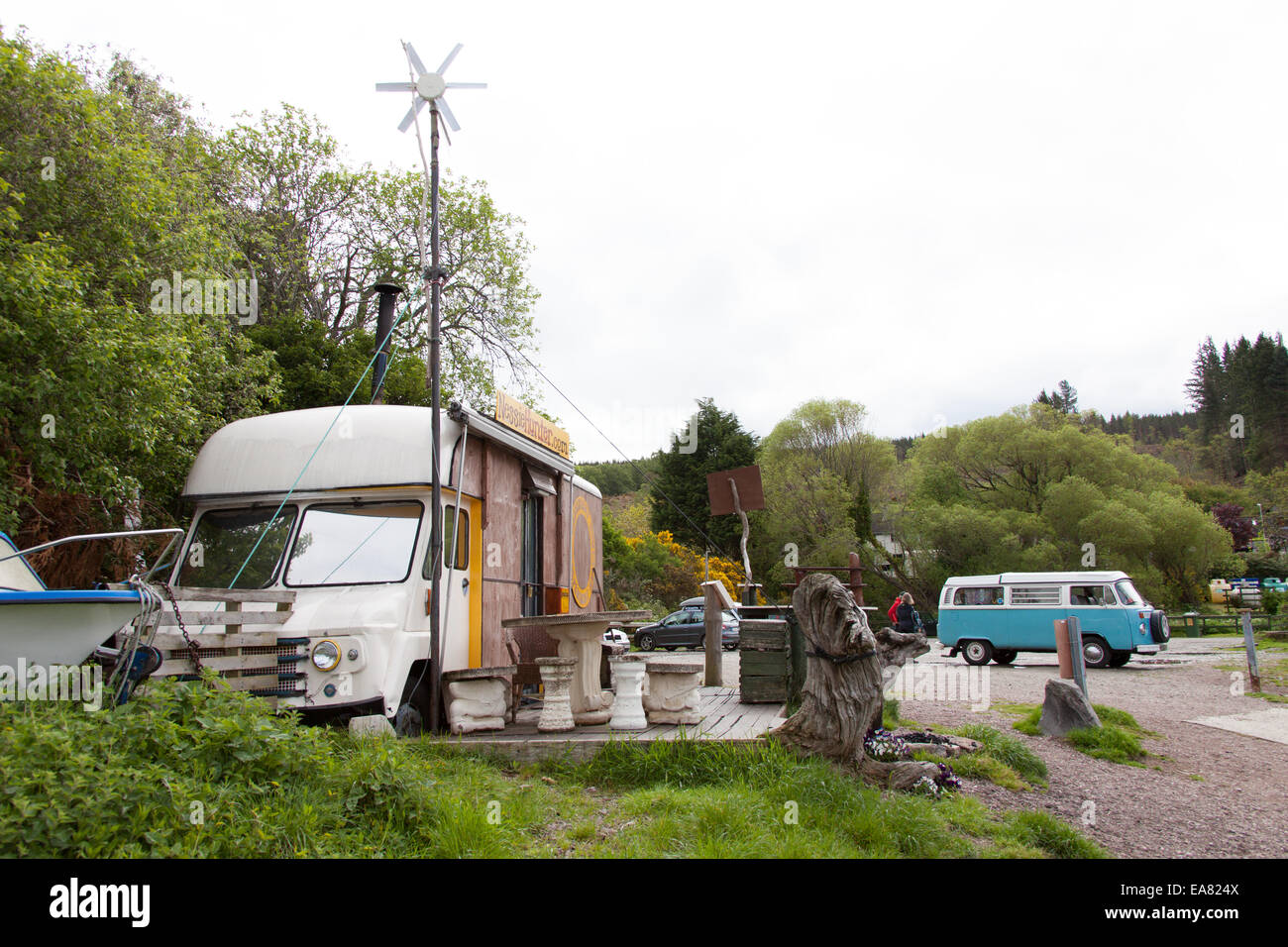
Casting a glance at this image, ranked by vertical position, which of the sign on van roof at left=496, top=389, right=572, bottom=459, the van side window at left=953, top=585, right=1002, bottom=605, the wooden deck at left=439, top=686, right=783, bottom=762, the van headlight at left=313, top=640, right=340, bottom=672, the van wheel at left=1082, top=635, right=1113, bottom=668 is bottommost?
the van wheel at left=1082, top=635, right=1113, bottom=668

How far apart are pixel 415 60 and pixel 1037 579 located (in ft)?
57.0

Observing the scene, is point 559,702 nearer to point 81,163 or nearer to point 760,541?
point 81,163

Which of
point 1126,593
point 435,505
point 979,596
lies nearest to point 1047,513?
point 979,596

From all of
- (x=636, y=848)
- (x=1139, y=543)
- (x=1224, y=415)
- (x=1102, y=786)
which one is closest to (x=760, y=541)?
(x=1139, y=543)

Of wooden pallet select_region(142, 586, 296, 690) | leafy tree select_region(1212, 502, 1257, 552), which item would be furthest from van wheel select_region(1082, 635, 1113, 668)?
leafy tree select_region(1212, 502, 1257, 552)

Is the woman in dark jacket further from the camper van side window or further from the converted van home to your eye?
the camper van side window

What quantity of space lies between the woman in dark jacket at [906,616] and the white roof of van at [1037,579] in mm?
3376

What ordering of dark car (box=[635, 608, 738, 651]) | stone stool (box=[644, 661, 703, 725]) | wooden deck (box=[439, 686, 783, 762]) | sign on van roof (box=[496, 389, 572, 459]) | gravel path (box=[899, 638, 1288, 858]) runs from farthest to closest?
dark car (box=[635, 608, 738, 651])
sign on van roof (box=[496, 389, 572, 459])
stone stool (box=[644, 661, 703, 725])
wooden deck (box=[439, 686, 783, 762])
gravel path (box=[899, 638, 1288, 858])

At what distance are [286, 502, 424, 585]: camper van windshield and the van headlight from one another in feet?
3.02

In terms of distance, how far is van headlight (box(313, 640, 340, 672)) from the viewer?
5406mm

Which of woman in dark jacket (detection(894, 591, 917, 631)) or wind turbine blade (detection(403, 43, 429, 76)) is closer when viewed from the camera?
wind turbine blade (detection(403, 43, 429, 76))

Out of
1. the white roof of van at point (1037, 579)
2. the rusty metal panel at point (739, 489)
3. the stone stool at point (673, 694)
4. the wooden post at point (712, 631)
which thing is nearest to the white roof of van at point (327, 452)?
the stone stool at point (673, 694)

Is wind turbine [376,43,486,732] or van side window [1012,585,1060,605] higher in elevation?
wind turbine [376,43,486,732]
